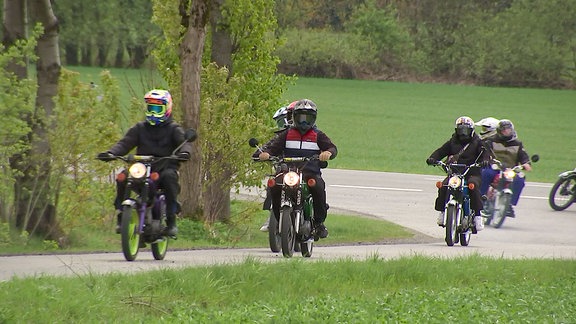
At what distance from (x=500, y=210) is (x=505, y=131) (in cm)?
138

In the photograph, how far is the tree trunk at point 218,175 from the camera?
18891 mm

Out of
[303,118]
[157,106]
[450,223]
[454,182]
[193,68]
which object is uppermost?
[193,68]

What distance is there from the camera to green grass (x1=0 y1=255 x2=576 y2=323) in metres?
9.48

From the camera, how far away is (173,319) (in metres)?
9.45

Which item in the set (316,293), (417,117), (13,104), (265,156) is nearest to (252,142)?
(265,156)

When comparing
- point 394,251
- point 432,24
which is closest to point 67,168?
point 394,251

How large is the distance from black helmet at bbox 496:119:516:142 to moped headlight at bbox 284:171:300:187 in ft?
28.7

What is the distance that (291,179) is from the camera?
555 inches

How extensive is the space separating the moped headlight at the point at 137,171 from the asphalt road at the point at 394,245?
0.85m

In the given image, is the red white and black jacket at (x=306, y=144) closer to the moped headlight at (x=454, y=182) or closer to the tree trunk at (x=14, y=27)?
the tree trunk at (x=14, y=27)

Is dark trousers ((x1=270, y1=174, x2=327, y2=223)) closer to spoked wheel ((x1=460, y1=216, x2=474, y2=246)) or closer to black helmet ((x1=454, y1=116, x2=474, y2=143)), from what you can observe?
spoked wheel ((x1=460, y1=216, x2=474, y2=246))

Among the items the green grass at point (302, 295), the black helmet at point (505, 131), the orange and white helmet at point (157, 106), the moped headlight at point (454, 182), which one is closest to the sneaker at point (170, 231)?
the orange and white helmet at point (157, 106)

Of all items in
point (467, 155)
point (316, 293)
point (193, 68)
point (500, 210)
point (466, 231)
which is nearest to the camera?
point (316, 293)

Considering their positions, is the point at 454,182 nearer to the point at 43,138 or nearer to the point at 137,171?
the point at 43,138
